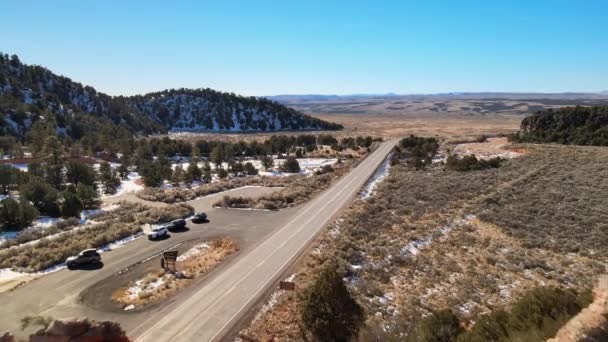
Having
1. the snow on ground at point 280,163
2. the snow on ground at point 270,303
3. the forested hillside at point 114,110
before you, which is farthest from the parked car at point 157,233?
the forested hillside at point 114,110

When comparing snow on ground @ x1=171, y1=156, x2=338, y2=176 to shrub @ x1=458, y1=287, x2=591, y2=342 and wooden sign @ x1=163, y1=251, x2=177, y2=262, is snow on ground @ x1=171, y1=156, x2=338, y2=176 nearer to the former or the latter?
wooden sign @ x1=163, y1=251, x2=177, y2=262

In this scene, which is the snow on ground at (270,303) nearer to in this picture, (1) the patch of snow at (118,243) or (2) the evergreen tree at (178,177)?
(1) the patch of snow at (118,243)

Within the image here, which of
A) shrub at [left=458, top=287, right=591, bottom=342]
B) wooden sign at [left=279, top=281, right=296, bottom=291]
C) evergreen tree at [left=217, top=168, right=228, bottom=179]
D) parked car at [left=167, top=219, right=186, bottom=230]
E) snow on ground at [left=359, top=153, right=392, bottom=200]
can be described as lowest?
evergreen tree at [left=217, top=168, right=228, bottom=179]

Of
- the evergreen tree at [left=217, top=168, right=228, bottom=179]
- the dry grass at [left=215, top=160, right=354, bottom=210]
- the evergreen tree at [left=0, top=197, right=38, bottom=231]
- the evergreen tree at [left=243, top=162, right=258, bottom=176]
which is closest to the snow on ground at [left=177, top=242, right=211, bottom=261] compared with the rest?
the dry grass at [left=215, top=160, right=354, bottom=210]

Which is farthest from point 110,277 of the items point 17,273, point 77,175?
point 77,175

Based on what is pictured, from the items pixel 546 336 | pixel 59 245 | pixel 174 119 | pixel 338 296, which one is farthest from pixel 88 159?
pixel 174 119
